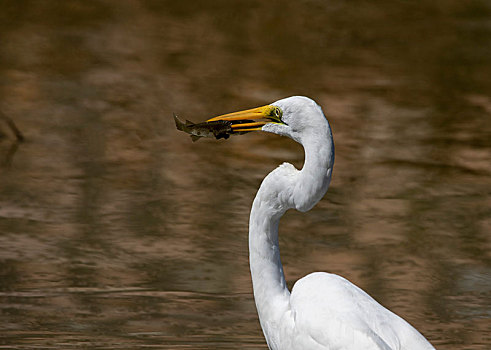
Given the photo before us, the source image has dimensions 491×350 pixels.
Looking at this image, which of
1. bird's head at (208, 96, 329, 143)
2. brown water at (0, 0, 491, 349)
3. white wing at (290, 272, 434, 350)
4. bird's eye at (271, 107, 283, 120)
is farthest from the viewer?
brown water at (0, 0, 491, 349)

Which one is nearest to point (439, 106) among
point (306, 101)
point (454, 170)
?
point (454, 170)

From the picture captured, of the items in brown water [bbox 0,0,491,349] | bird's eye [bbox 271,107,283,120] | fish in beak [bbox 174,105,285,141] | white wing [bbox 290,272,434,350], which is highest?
bird's eye [bbox 271,107,283,120]

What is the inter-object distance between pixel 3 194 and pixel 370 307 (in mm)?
4402

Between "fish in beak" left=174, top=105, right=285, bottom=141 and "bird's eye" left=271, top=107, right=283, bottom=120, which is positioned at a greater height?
"bird's eye" left=271, top=107, right=283, bottom=120

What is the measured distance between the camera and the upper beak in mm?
3639

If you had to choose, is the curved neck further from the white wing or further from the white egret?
the white wing

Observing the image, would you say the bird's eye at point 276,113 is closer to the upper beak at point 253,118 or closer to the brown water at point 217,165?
the upper beak at point 253,118

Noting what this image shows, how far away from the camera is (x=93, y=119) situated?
9.47 metres

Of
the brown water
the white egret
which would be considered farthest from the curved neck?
the brown water

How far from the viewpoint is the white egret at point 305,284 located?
11.3 ft

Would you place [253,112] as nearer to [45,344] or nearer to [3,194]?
[45,344]

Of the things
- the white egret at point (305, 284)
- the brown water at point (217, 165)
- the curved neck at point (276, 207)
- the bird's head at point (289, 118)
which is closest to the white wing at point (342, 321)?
the white egret at point (305, 284)

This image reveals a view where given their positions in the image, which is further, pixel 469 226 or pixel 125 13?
pixel 125 13

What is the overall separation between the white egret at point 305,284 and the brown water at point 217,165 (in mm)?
1266
